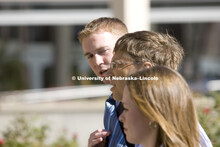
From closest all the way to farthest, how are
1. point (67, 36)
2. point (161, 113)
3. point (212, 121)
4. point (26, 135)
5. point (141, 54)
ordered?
1. point (161, 113)
2. point (141, 54)
3. point (212, 121)
4. point (26, 135)
5. point (67, 36)

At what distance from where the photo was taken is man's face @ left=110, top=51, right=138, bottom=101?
1.80 m

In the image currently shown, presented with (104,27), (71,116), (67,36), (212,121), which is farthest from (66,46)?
(104,27)

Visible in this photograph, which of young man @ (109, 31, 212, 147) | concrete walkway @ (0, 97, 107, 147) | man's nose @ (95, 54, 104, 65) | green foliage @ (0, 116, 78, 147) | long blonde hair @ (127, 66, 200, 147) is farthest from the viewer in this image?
concrete walkway @ (0, 97, 107, 147)

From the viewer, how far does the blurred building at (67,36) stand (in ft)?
30.1

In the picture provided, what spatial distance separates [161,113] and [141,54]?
39cm

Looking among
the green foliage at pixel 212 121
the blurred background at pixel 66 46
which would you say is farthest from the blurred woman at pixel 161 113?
the blurred background at pixel 66 46

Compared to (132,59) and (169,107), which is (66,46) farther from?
(169,107)

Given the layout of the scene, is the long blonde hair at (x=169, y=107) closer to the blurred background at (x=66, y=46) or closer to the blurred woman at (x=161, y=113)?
the blurred woman at (x=161, y=113)

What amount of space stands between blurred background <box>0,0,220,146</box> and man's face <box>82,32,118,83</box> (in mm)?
4547

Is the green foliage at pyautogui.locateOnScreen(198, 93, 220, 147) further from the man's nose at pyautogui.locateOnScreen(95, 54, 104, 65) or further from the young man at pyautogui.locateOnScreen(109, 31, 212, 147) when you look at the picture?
the young man at pyautogui.locateOnScreen(109, 31, 212, 147)

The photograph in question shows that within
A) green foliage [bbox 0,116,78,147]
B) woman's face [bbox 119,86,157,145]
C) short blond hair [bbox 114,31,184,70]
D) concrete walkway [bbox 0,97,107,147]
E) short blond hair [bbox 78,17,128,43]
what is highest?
short blond hair [bbox 78,17,128,43]

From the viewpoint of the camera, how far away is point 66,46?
11.4m

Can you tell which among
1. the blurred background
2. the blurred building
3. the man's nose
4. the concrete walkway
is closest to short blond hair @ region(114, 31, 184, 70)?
the man's nose

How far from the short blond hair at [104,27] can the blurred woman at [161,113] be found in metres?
0.67
